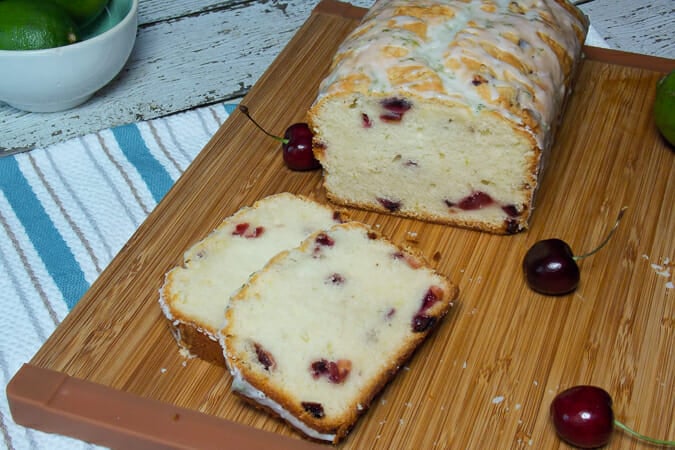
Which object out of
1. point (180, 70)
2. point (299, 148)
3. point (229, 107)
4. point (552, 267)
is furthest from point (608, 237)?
point (180, 70)

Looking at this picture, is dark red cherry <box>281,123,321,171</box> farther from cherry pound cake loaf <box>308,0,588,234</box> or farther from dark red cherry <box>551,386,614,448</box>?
dark red cherry <box>551,386,614,448</box>

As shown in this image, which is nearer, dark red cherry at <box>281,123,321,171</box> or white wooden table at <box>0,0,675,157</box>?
dark red cherry at <box>281,123,321,171</box>

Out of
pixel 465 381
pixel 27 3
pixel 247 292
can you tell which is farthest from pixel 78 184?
pixel 465 381

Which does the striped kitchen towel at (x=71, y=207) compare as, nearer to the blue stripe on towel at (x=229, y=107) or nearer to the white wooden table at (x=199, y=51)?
the blue stripe on towel at (x=229, y=107)

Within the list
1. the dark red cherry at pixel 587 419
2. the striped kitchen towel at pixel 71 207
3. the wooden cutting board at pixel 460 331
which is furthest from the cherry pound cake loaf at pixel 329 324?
the striped kitchen towel at pixel 71 207

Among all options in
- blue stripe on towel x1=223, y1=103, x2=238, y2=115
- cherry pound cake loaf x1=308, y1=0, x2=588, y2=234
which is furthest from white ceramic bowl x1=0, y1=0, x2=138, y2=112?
cherry pound cake loaf x1=308, y1=0, x2=588, y2=234
